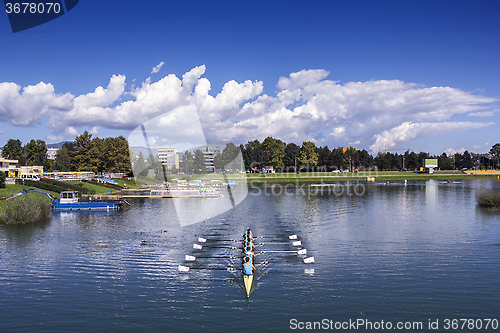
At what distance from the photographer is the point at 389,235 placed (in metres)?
35.0

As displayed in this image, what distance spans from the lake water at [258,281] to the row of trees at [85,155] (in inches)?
2523

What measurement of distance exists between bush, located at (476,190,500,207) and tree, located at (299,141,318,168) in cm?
11782

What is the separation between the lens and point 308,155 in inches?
6826

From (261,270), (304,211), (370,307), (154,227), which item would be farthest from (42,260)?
(304,211)

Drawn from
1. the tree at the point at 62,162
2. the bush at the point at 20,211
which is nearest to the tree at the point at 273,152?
the tree at the point at 62,162

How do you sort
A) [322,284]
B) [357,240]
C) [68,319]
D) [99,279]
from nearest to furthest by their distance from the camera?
1. [68,319]
2. [322,284]
3. [99,279]
4. [357,240]

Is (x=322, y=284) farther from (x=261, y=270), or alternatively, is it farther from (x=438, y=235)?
(x=438, y=235)

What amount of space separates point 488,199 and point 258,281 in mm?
47691

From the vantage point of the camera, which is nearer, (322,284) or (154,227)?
(322,284)

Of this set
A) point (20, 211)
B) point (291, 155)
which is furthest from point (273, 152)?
point (20, 211)

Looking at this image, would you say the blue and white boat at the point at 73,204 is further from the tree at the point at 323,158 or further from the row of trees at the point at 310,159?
the tree at the point at 323,158

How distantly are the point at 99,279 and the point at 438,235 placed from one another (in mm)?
32374

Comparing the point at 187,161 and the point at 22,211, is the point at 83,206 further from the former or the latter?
the point at 187,161

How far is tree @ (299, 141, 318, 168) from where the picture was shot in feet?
566
